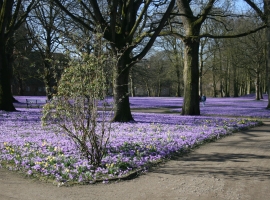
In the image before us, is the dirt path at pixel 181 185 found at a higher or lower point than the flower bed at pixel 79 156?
lower

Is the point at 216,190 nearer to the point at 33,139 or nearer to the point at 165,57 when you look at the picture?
the point at 33,139

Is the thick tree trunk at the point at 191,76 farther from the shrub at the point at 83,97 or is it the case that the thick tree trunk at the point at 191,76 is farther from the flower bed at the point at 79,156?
the shrub at the point at 83,97

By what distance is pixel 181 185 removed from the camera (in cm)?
532

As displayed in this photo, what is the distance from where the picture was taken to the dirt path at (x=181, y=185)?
4801mm

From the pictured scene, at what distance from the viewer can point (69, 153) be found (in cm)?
730

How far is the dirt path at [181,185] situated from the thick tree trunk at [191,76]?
37.2 feet

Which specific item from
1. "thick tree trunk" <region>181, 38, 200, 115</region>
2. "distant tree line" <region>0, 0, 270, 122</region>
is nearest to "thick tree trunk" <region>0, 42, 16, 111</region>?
"distant tree line" <region>0, 0, 270, 122</region>

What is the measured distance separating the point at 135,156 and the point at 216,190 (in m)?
2.53

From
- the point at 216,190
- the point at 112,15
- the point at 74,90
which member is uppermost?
the point at 112,15

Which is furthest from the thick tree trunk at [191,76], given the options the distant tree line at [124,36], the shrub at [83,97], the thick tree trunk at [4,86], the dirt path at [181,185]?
the shrub at [83,97]

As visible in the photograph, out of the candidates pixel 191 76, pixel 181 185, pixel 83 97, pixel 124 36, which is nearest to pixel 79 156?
pixel 83 97

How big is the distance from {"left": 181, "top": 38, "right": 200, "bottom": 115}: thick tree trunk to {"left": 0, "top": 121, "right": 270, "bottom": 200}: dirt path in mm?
11346

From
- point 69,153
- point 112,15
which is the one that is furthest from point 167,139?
point 112,15

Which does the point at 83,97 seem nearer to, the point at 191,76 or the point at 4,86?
the point at 191,76
